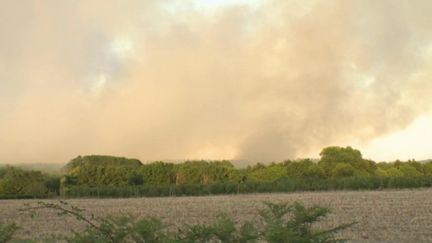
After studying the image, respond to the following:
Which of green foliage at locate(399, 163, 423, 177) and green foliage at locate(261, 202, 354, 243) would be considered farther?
green foliage at locate(399, 163, 423, 177)

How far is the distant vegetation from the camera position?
62.5 m

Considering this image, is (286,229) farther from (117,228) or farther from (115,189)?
(115,189)

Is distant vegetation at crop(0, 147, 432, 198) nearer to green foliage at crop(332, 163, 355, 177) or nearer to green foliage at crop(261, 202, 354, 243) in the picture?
green foliage at crop(332, 163, 355, 177)

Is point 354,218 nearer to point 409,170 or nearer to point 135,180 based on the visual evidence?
point 135,180

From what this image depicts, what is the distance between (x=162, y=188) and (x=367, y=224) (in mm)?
39202

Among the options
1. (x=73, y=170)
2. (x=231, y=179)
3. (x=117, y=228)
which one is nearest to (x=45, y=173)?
(x=73, y=170)

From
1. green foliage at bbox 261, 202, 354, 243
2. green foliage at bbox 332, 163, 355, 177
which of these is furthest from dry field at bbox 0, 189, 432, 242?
green foliage at bbox 332, 163, 355, 177

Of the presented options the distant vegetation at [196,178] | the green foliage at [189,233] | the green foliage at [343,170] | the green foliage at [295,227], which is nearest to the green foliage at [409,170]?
the distant vegetation at [196,178]

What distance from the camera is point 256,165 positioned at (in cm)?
7719

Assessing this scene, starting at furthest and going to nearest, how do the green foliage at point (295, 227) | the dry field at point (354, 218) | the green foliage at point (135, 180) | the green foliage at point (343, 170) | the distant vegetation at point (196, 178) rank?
the green foliage at point (343, 170), the green foliage at point (135, 180), the distant vegetation at point (196, 178), the dry field at point (354, 218), the green foliage at point (295, 227)

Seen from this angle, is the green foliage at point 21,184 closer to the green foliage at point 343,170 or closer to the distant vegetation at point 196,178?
the distant vegetation at point 196,178

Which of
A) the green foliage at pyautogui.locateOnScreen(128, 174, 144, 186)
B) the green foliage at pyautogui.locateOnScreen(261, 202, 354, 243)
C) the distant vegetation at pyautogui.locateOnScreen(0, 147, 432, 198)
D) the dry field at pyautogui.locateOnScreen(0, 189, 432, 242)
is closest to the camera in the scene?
the green foliage at pyautogui.locateOnScreen(261, 202, 354, 243)

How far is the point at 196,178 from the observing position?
2736 inches

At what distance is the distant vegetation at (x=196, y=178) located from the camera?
205 feet
